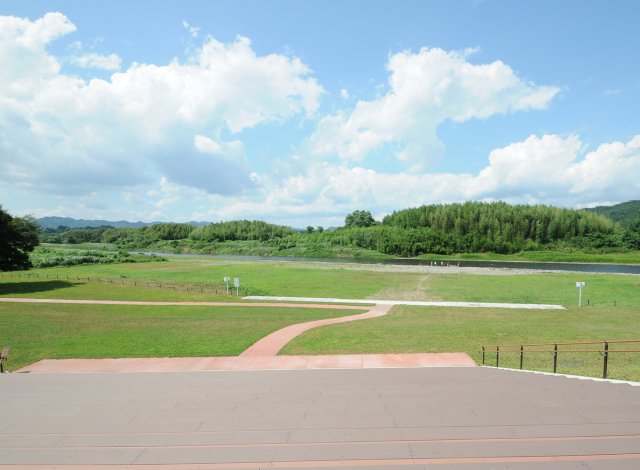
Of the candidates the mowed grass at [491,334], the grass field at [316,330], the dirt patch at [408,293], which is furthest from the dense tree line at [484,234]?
the mowed grass at [491,334]

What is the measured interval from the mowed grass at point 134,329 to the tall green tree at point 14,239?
12389mm

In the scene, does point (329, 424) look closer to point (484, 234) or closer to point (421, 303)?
point (421, 303)

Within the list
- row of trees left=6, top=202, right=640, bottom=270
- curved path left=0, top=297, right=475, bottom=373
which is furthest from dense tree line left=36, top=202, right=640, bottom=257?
curved path left=0, top=297, right=475, bottom=373

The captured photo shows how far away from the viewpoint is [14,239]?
41.1 metres

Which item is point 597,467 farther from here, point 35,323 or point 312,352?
point 35,323

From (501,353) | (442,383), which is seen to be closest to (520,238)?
(501,353)

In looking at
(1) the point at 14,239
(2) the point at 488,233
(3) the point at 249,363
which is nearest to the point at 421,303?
(3) the point at 249,363

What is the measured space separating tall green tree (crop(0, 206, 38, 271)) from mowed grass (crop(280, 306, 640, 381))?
3710cm

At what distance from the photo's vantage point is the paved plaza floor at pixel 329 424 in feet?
21.5

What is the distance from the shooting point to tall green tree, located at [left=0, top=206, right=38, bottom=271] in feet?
132

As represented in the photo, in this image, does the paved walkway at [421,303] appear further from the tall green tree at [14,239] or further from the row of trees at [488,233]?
the row of trees at [488,233]

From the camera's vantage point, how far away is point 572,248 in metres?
120

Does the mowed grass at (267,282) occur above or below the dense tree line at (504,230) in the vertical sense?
below

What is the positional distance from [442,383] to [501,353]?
8078mm
